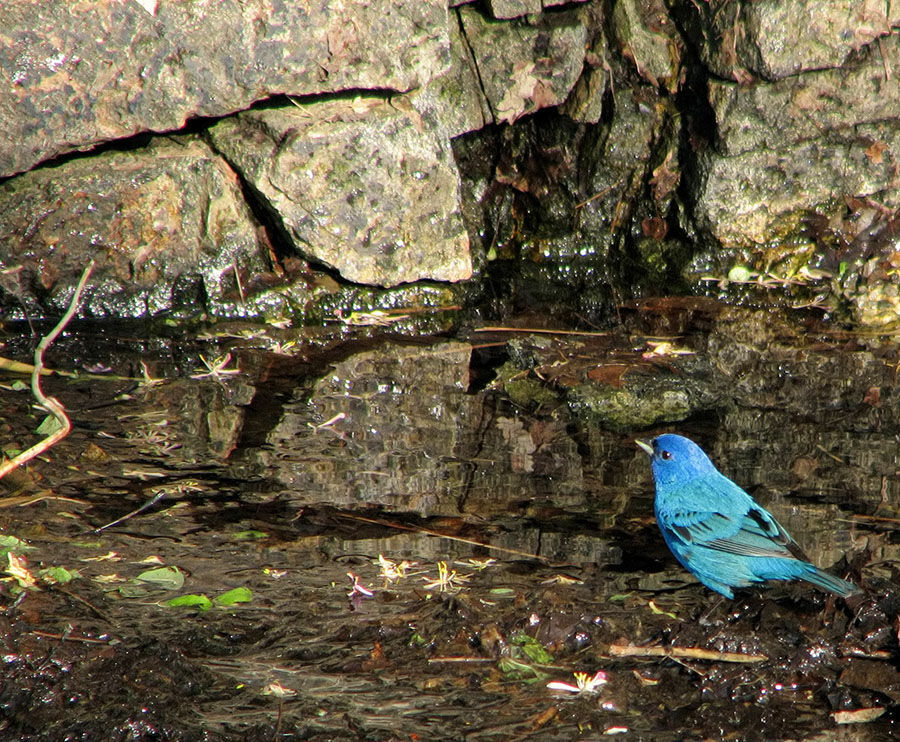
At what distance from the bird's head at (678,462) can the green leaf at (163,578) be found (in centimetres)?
181

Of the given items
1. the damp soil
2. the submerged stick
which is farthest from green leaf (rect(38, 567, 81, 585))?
the submerged stick

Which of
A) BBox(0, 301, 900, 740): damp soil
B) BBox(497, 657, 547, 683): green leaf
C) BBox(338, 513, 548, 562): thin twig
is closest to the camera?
BBox(0, 301, 900, 740): damp soil

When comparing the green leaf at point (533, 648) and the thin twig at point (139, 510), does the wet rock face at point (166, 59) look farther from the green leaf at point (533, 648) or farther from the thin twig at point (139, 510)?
the green leaf at point (533, 648)

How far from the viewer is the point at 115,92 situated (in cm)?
570

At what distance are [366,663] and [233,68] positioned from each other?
3686mm

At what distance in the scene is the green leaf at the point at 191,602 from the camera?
351cm

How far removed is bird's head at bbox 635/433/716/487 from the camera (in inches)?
161

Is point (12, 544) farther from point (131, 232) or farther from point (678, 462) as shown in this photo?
point (131, 232)

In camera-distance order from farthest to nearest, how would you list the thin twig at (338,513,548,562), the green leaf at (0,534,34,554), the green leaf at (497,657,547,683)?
the thin twig at (338,513,548,562) → the green leaf at (0,534,34,554) → the green leaf at (497,657,547,683)

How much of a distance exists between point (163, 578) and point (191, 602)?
7.6 inches

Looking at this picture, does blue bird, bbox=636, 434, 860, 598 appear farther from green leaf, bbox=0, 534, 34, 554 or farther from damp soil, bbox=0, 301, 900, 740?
green leaf, bbox=0, 534, 34, 554

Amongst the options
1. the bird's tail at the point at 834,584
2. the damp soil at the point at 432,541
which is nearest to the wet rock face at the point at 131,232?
the damp soil at the point at 432,541

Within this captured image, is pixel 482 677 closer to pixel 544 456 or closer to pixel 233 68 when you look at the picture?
pixel 544 456

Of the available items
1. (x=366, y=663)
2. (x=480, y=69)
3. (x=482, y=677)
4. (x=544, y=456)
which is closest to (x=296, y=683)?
(x=366, y=663)
